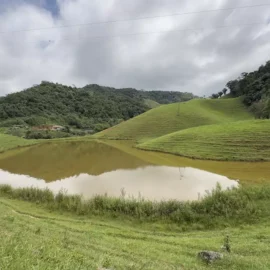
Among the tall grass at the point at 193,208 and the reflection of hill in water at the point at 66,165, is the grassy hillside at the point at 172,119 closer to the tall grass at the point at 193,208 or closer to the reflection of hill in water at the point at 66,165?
the reflection of hill in water at the point at 66,165

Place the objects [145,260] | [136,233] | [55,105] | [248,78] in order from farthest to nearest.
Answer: [55,105]
[248,78]
[136,233]
[145,260]

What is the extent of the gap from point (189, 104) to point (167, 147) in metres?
43.9

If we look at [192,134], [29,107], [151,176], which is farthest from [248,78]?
[151,176]

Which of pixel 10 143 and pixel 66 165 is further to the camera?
pixel 10 143

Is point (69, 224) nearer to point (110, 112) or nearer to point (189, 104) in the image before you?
point (189, 104)

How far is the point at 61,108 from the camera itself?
126 m

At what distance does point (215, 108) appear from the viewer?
89.1 meters

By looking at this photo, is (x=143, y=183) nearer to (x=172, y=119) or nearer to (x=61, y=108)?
(x=172, y=119)

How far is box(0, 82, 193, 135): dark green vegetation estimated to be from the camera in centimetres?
10900

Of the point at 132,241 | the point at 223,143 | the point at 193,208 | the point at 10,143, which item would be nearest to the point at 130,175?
the point at 193,208

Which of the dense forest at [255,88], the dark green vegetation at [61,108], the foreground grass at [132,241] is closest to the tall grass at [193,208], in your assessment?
the foreground grass at [132,241]

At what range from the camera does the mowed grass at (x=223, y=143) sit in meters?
34.6

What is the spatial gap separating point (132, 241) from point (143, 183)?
39.6 feet

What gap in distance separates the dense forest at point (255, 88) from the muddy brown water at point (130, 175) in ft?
155
